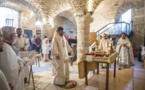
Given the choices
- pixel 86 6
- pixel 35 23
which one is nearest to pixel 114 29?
pixel 86 6

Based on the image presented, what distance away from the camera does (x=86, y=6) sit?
248 inches

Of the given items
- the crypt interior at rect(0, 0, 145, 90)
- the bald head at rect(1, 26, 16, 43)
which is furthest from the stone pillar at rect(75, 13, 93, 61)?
the bald head at rect(1, 26, 16, 43)

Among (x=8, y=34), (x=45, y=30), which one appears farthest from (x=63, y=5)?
(x=8, y=34)

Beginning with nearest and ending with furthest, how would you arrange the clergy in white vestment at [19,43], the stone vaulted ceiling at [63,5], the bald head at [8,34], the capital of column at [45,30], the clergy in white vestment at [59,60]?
the bald head at [8,34] < the clergy in white vestment at [59,60] < the clergy in white vestment at [19,43] < the stone vaulted ceiling at [63,5] < the capital of column at [45,30]

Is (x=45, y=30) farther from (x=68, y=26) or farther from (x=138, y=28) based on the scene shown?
(x=138, y=28)

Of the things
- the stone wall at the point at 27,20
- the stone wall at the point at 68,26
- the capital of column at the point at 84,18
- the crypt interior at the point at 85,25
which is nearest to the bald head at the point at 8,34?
the crypt interior at the point at 85,25

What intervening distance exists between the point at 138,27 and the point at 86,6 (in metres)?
7.11

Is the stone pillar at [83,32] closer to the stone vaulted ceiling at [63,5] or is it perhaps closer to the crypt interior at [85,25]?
the crypt interior at [85,25]

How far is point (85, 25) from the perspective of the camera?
635 centimetres

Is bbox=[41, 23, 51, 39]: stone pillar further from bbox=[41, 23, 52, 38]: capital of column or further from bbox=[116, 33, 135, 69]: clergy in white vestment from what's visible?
bbox=[116, 33, 135, 69]: clergy in white vestment

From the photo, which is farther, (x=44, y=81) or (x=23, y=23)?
(x=23, y=23)

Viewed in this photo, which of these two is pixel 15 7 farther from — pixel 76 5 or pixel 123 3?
pixel 123 3

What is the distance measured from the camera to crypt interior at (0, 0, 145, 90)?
12.8ft

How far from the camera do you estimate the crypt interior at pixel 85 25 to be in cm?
392
